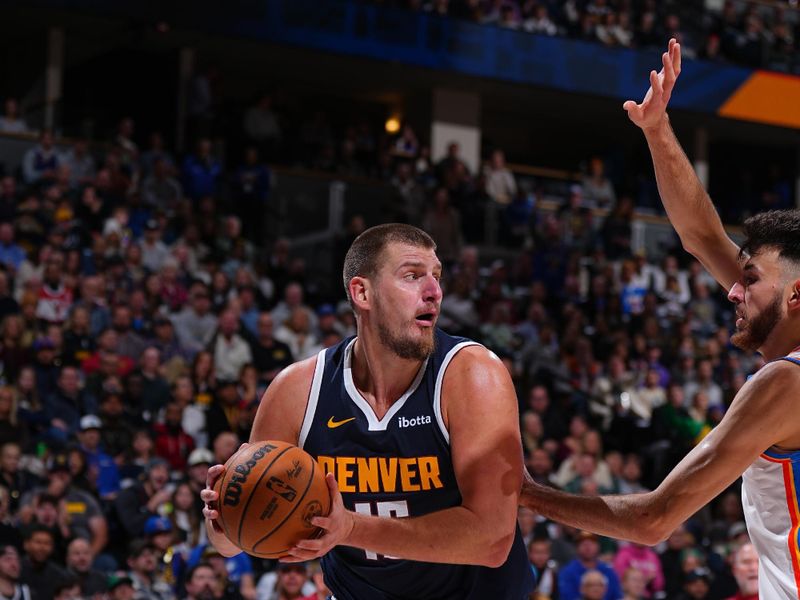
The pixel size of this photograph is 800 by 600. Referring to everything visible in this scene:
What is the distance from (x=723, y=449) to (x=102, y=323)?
32.9 ft

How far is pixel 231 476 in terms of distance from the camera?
3902 millimetres

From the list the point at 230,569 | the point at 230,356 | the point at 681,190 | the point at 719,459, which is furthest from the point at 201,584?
the point at 719,459

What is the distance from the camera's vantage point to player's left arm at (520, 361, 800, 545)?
11.9ft

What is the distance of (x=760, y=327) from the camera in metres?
3.88

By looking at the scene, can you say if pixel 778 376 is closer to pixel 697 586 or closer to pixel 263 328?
pixel 697 586

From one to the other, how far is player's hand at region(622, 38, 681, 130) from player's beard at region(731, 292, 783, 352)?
3.61ft

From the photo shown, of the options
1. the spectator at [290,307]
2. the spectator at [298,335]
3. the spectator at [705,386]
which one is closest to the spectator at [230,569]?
the spectator at [298,335]

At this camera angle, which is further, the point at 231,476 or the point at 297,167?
the point at 297,167

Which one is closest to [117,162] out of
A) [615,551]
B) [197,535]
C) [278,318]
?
[278,318]

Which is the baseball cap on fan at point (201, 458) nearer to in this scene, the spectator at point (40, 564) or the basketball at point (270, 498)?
the spectator at point (40, 564)

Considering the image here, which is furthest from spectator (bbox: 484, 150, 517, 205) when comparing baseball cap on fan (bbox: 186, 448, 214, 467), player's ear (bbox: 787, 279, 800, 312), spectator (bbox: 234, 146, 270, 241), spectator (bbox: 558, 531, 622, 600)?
player's ear (bbox: 787, 279, 800, 312)

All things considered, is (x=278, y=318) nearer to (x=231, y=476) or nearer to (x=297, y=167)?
(x=297, y=167)

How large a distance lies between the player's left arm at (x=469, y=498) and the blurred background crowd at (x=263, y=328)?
2.22 meters

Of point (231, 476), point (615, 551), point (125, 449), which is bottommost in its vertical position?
point (615, 551)
